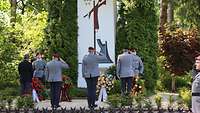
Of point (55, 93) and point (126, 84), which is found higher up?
point (126, 84)

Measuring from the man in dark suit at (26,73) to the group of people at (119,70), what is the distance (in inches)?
88.0

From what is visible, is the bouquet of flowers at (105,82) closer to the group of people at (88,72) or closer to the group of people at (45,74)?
the group of people at (88,72)

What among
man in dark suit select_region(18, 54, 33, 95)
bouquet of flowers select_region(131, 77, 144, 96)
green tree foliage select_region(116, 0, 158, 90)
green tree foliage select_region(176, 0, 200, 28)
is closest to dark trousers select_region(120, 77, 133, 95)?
bouquet of flowers select_region(131, 77, 144, 96)

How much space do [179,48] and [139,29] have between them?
1.89 metres

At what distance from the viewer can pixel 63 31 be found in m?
24.6

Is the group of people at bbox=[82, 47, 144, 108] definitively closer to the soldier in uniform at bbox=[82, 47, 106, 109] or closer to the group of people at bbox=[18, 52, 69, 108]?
the soldier in uniform at bbox=[82, 47, 106, 109]

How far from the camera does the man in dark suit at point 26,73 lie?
19.2 meters

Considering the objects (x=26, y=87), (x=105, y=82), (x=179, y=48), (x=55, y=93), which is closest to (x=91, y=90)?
(x=55, y=93)

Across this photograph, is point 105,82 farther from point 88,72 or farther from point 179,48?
point 179,48

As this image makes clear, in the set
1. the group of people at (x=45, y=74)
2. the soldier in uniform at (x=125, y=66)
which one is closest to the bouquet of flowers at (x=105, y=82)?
the soldier in uniform at (x=125, y=66)

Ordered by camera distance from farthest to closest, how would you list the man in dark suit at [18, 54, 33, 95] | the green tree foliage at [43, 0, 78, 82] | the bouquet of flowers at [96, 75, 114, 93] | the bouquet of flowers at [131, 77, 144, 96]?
1. the green tree foliage at [43, 0, 78, 82]
2. the bouquet of flowers at [96, 75, 114, 93]
3. the bouquet of flowers at [131, 77, 144, 96]
4. the man in dark suit at [18, 54, 33, 95]

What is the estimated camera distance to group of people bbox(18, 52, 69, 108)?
699 inches

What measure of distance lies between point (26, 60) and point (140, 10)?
7.23m

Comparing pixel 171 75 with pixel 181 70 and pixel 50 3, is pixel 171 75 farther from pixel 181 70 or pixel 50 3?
pixel 50 3
